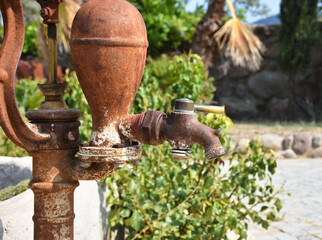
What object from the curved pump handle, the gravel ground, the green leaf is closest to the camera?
the curved pump handle

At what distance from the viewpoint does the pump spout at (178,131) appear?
3.28 ft

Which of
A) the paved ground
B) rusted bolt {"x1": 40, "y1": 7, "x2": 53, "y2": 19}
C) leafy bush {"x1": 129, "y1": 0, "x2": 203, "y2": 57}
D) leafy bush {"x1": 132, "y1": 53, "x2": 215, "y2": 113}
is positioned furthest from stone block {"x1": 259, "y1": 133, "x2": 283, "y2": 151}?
rusted bolt {"x1": 40, "y1": 7, "x2": 53, "y2": 19}

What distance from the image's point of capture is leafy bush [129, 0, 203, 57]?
8.15m

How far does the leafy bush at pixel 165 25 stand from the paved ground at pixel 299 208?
3.68 meters

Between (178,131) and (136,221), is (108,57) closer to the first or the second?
(178,131)

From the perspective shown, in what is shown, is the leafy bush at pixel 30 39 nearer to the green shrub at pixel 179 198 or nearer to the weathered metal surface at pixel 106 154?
the green shrub at pixel 179 198

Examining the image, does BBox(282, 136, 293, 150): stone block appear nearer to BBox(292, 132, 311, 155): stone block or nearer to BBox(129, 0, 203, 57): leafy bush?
BBox(292, 132, 311, 155): stone block

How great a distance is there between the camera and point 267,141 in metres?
Result: 6.89

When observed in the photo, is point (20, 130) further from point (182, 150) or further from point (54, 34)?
point (182, 150)

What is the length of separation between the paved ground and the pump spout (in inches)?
78.1

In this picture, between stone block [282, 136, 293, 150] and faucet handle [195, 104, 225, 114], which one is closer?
faucet handle [195, 104, 225, 114]

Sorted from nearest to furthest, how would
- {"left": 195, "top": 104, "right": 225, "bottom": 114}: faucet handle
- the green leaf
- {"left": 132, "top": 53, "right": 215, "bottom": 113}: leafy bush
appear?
{"left": 195, "top": 104, "right": 225, "bottom": 114}: faucet handle
the green leaf
{"left": 132, "top": 53, "right": 215, "bottom": 113}: leafy bush

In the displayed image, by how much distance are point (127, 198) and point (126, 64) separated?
4.37ft

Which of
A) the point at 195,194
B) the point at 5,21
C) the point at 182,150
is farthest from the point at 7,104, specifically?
the point at 195,194
